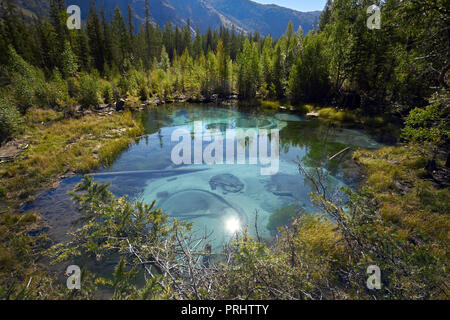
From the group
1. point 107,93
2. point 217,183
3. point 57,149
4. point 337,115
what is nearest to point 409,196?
point 217,183

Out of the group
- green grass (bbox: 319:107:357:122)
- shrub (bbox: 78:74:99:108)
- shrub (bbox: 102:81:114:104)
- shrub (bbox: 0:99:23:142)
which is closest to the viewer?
shrub (bbox: 0:99:23:142)

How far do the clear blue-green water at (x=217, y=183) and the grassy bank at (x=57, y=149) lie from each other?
0.83 m

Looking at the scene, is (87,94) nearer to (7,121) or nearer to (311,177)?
(7,121)

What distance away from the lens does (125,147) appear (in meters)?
14.6

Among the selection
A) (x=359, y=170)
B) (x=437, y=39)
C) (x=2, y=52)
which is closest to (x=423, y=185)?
(x=359, y=170)

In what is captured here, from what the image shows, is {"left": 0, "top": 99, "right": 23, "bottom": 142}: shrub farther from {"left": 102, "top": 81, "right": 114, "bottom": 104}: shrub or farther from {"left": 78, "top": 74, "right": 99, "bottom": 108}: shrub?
{"left": 102, "top": 81, "right": 114, "bottom": 104}: shrub

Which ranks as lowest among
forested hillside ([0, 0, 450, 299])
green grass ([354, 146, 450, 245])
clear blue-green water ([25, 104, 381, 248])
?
clear blue-green water ([25, 104, 381, 248])

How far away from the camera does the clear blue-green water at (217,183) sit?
7832mm

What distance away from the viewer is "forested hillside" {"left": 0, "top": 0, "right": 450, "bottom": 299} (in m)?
3.66

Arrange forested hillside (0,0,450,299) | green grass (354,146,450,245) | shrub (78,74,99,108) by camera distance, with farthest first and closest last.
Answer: shrub (78,74,99,108) → green grass (354,146,450,245) → forested hillside (0,0,450,299)

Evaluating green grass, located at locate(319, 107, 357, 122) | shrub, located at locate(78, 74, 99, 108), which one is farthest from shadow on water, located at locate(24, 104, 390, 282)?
shrub, located at locate(78, 74, 99, 108)

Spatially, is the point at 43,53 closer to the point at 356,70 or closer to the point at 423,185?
the point at 356,70

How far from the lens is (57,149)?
1273 centimetres

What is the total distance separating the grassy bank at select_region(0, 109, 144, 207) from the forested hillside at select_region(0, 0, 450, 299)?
100 millimetres
